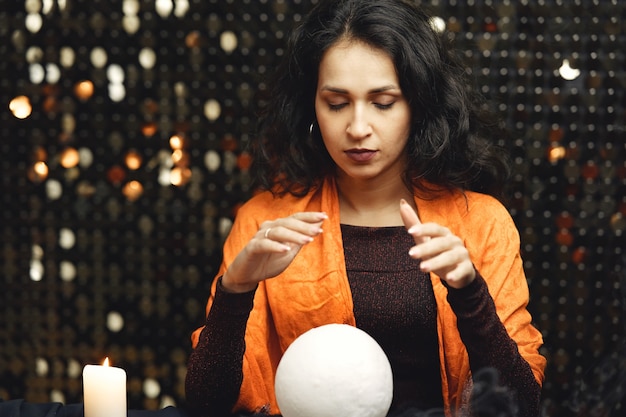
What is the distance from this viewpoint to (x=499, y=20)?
1.69 meters

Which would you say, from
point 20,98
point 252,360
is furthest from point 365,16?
point 20,98

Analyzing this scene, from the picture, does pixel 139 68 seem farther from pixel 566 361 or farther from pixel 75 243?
pixel 566 361

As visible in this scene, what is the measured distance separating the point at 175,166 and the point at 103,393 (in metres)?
0.90

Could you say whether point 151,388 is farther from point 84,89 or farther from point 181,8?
point 181,8

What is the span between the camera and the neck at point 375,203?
4.68 ft

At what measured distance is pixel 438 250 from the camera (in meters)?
1.00

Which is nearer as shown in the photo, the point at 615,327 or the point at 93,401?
the point at 93,401

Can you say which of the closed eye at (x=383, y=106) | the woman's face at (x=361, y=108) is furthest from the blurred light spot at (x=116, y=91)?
the closed eye at (x=383, y=106)

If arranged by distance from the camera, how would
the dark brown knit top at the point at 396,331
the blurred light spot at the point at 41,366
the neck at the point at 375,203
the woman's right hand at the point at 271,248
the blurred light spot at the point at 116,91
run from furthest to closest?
the blurred light spot at the point at 41,366 < the blurred light spot at the point at 116,91 < the neck at the point at 375,203 < the dark brown knit top at the point at 396,331 < the woman's right hand at the point at 271,248

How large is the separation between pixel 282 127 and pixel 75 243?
2.20 ft

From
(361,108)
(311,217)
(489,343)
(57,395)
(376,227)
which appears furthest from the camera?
(57,395)

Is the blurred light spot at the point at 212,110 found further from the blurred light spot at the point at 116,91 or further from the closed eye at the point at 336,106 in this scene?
the closed eye at the point at 336,106

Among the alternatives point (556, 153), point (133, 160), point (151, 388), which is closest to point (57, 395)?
point (151, 388)

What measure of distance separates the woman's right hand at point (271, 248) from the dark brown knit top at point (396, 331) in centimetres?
4
